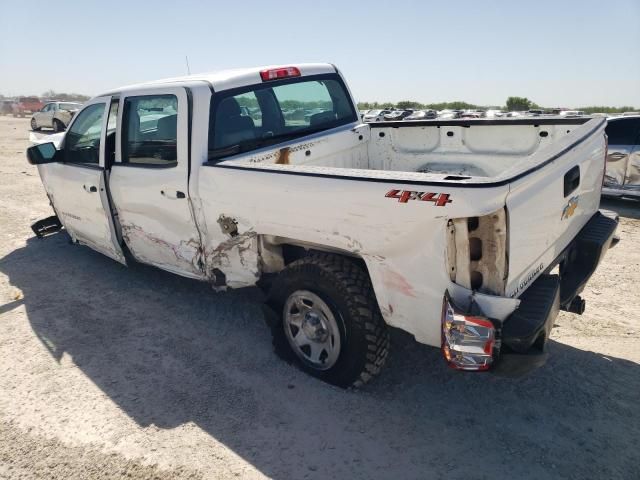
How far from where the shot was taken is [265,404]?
3.09m

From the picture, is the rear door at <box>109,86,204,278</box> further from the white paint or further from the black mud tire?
the black mud tire

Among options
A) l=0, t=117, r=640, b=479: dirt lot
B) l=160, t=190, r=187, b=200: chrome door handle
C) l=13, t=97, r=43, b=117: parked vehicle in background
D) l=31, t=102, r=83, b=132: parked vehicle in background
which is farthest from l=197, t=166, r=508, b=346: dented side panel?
l=13, t=97, r=43, b=117: parked vehicle in background

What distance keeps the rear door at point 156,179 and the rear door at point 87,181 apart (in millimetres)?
215

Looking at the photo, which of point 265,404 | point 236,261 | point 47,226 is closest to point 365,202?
point 236,261

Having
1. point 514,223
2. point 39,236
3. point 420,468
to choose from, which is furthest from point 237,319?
point 39,236

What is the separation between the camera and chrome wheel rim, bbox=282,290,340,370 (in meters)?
3.10

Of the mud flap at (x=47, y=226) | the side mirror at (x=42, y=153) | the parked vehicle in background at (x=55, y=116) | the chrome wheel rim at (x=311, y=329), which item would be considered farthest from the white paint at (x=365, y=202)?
the parked vehicle in background at (x=55, y=116)

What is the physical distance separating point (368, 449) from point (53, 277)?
162 inches

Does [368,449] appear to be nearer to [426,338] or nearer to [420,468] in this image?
[420,468]

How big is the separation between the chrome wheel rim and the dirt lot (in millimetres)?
178

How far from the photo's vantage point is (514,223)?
7.64 ft

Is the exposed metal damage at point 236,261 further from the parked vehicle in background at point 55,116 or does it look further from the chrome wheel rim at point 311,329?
the parked vehicle in background at point 55,116

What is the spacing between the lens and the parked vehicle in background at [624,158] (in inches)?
286

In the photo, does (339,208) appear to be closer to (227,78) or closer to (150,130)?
(227,78)
